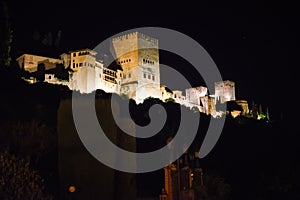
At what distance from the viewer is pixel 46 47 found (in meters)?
51.7

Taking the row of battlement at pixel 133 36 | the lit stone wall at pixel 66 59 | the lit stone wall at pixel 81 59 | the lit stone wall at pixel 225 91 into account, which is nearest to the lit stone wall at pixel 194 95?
the lit stone wall at pixel 225 91

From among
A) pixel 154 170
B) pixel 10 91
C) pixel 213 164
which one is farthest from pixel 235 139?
pixel 10 91

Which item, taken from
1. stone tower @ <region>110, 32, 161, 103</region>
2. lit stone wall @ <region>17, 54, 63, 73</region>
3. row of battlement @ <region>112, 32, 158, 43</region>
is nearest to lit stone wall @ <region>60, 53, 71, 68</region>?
lit stone wall @ <region>17, 54, 63, 73</region>

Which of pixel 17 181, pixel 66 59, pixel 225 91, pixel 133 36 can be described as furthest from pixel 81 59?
pixel 17 181

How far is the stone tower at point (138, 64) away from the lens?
54656 mm

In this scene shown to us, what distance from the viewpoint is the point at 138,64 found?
55.6 m

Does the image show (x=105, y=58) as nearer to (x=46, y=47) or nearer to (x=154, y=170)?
(x=46, y=47)

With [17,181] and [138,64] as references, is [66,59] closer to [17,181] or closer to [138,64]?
[138,64]

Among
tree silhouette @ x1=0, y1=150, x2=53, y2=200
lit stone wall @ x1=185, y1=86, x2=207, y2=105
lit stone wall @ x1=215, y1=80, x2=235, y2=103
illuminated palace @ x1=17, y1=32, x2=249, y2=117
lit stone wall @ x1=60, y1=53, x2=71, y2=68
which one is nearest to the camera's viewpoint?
tree silhouette @ x1=0, y1=150, x2=53, y2=200

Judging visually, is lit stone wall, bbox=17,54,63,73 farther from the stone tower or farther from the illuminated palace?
the stone tower

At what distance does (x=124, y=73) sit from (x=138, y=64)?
8.28ft

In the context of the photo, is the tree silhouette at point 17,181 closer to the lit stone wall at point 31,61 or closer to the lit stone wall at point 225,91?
the lit stone wall at point 31,61

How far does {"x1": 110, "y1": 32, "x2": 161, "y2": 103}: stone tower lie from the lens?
179 feet

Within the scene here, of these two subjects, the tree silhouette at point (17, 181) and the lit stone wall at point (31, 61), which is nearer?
the tree silhouette at point (17, 181)
